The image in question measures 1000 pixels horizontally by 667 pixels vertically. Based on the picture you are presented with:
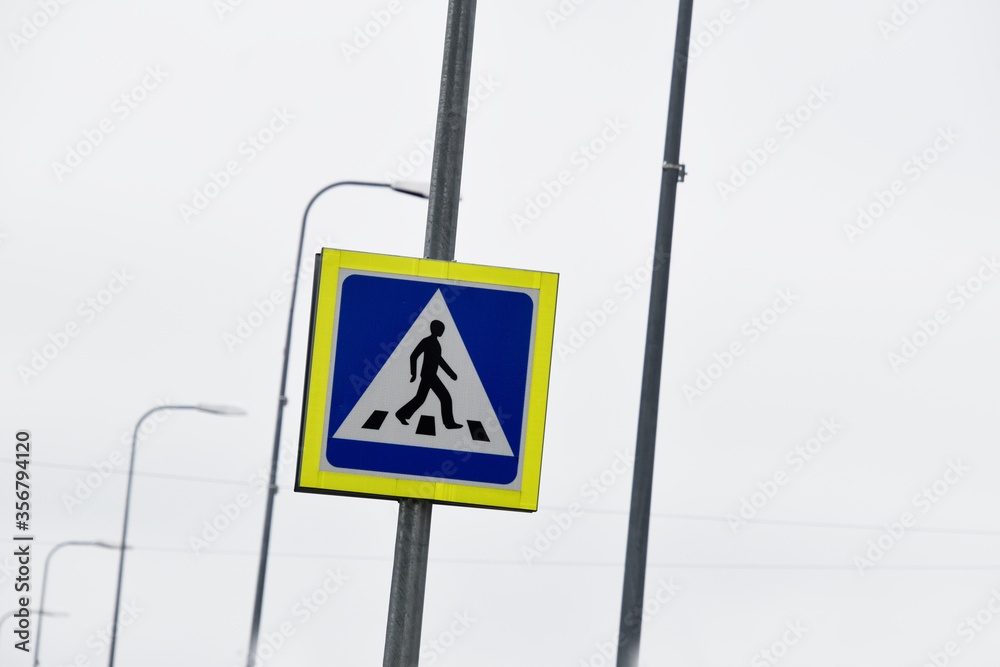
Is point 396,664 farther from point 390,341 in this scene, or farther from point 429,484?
point 390,341

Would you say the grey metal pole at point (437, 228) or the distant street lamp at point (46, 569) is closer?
the grey metal pole at point (437, 228)

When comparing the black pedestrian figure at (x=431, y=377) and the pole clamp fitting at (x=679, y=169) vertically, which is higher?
the pole clamp fitting at (x=679, y=169)

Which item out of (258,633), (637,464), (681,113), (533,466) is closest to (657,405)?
(637,464)

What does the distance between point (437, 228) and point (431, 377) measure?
598mm

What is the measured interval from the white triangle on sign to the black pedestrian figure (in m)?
0.01

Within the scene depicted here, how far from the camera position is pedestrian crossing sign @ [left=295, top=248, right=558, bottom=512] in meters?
5.24

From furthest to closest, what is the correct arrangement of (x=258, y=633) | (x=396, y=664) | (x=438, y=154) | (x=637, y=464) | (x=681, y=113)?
1. (x=258, y=633)
2. (x=681, y=113)
3. (x=637, y=464)
4. (x=438, y=154)
5. (x=396, y=664)

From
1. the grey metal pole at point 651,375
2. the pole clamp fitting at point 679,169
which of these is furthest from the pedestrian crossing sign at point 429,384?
the pole clamp fitting at point 679,169

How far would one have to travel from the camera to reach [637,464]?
30.3 ft

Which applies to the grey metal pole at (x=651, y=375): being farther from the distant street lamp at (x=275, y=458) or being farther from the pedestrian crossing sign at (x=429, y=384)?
the distant street lamp at (x=275, y=458)

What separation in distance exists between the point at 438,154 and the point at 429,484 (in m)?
1.32

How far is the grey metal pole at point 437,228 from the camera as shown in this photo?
16.9 ft

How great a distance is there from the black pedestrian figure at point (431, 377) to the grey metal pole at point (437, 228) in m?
0.32

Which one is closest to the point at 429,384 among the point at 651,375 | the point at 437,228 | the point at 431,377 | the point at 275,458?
the point at 431,377
